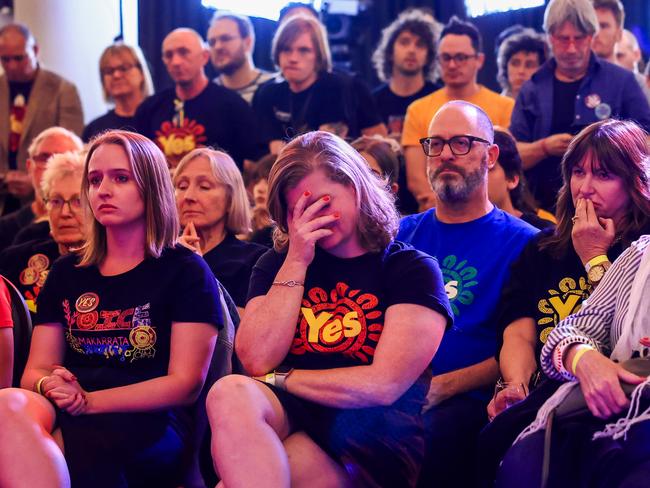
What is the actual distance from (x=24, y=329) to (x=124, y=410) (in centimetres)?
49

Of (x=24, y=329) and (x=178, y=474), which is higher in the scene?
(x=24, y=329)

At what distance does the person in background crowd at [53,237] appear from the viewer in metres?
3.32

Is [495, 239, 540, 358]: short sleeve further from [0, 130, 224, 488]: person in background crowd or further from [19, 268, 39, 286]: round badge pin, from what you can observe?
[19, 268, 39, 286]: round badge pin

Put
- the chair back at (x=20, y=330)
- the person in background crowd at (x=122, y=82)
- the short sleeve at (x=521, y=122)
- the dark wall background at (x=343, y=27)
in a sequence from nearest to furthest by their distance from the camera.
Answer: the chair back at (x=20, y=330)
the short sleeve at (x=521, y=122)
the person in background crowd at (x=122, y=82)
the dark wall background at (x=343, y=27)

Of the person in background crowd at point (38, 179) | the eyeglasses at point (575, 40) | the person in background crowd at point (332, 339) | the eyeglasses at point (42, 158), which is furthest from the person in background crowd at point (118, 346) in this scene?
the eyeglasses at point (575, 40)

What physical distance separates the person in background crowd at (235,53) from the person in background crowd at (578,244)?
8.72 feet

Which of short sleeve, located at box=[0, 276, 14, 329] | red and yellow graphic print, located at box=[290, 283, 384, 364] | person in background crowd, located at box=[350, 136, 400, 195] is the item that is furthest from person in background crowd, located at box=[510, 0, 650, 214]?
short sleeve, located at box=[0, 276, 14, 329]

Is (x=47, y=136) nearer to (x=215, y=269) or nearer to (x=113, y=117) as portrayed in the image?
(x=113, y=117)

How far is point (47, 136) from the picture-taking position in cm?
414

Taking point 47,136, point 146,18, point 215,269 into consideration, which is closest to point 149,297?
point 215,269

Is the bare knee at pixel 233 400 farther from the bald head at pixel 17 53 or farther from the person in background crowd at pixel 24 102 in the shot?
the bald head at pixel 17 53

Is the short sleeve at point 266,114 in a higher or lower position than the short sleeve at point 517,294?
higher

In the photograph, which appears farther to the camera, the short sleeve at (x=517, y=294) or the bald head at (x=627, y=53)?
the bald head at (x=627, y=53)

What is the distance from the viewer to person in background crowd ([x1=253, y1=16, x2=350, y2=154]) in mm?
4277
